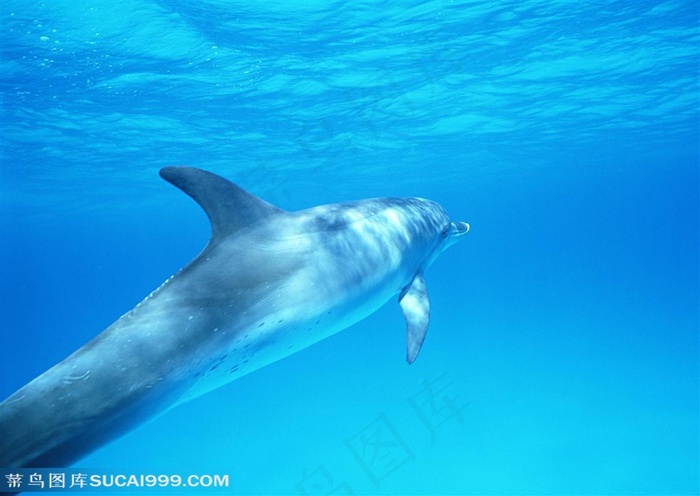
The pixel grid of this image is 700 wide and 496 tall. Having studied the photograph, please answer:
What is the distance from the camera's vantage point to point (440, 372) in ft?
85.2

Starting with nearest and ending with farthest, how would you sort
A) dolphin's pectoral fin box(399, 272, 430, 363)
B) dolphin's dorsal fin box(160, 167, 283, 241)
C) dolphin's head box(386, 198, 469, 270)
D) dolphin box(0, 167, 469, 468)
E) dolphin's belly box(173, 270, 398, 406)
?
dolphin box(0, 167, 469, 468), dolphin's belly box(173, 270, 398, 406), dolphin's dorsal fin box(160, 167, 283, 241), dolphin's pectoral fin box(399, 272, 430, 363), dolphin's head box(386, 198, 469, 270)

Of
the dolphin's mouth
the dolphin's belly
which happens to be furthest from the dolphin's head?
the dolphin's belly

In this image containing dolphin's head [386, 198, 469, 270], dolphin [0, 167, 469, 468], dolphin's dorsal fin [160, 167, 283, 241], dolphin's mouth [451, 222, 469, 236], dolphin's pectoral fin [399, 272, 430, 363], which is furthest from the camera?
dolphin's mouth [451, 222, 469, 236]

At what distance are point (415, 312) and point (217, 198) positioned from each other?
3.08m

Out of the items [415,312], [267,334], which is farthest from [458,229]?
[267,334]

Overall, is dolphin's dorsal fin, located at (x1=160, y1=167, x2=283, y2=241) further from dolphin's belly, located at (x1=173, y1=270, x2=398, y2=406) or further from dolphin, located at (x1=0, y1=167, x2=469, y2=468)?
dolphin's belly, located at (x1=173, y1=270, x2=398, y2=406)

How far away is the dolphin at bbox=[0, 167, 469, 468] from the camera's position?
329 centimetres

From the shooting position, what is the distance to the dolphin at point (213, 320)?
3.29 meters

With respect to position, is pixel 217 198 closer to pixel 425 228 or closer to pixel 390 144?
pixel 425 228

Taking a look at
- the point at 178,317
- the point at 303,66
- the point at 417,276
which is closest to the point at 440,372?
the point at 303,66

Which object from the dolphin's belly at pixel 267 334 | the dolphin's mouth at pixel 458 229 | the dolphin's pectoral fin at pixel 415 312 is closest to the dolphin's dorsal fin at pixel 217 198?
the dolphin's belly at pixel 267 334

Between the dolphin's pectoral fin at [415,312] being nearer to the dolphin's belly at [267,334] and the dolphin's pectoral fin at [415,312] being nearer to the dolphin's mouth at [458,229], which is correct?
the dolphin's belly at [267,334]

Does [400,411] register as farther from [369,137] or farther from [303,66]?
[369,137]

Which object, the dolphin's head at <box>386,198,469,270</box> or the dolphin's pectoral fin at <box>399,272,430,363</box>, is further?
the dolphin's head at <box>386,198,469,270</box>
